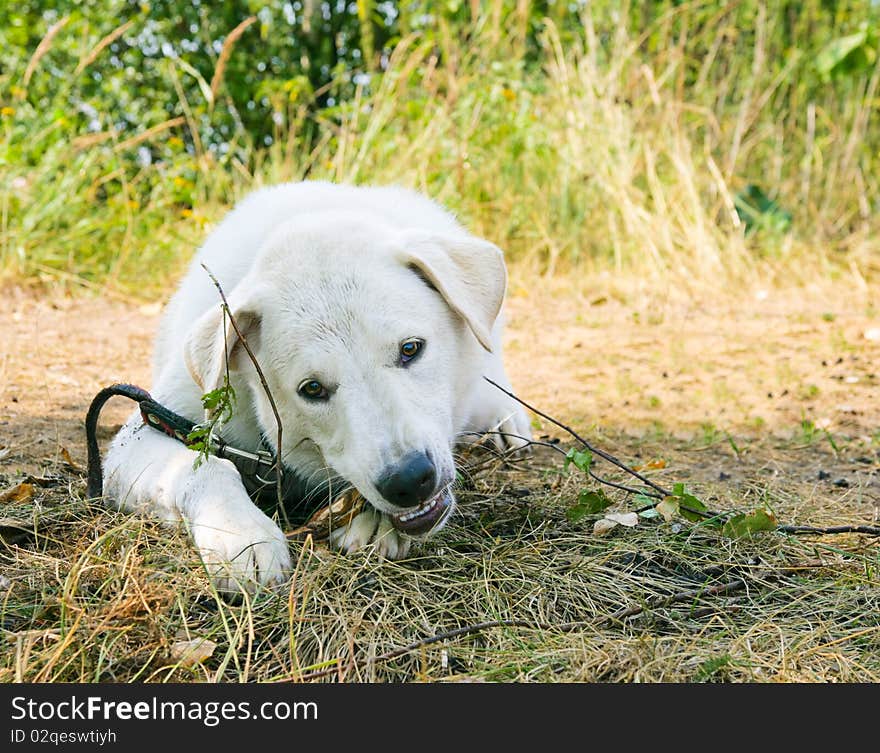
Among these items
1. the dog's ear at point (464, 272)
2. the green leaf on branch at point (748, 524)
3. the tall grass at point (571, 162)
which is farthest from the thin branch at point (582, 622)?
the tall grass at point (571, 162)

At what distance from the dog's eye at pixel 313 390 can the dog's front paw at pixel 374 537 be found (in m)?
0.32

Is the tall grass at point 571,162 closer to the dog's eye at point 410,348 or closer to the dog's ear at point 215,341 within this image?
the dog's ear at point 215,341

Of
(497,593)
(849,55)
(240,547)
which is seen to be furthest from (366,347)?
(849,55)

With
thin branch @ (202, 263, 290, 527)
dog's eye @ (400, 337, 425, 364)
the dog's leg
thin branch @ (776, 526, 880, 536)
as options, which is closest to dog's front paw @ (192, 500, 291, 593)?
the dog's leg

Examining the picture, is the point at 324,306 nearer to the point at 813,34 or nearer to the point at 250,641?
the point at 250,641

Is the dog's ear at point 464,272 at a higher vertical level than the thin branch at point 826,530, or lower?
higher

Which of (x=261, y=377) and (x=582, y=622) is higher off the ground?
(x=261, y=377)

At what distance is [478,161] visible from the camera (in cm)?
684

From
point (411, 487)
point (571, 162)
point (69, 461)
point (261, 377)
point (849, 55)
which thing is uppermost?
point (261, 377)

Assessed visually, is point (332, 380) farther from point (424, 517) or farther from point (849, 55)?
point (849, 55)

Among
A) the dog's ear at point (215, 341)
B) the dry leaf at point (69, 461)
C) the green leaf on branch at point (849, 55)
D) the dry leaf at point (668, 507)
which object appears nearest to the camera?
the dog's ear at point (215, 341)

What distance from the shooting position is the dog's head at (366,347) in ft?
7.25

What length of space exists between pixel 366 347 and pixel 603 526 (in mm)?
809

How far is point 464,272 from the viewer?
8.49 ft
